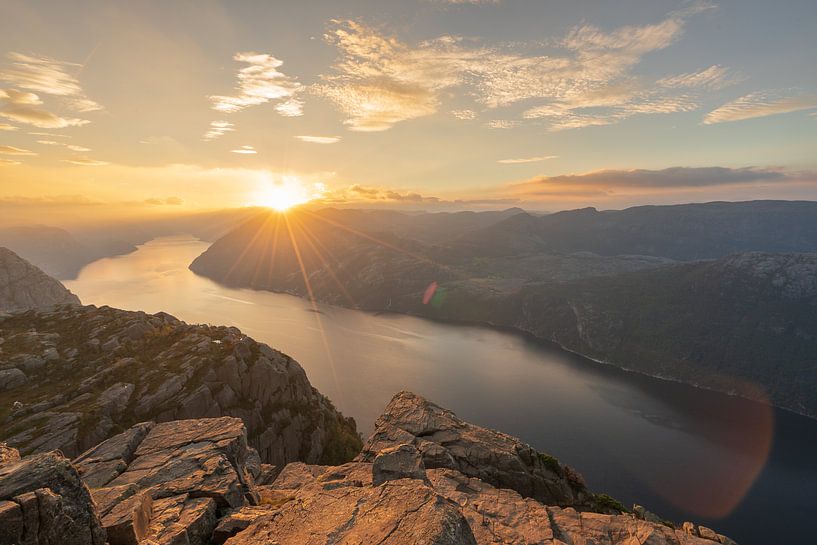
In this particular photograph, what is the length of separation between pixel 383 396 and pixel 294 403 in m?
117

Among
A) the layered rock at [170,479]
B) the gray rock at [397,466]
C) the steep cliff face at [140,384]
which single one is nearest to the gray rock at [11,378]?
the steep cliff face at [140,384]

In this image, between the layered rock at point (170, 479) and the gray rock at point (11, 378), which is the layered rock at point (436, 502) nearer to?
the layered rock at point (170, 479)

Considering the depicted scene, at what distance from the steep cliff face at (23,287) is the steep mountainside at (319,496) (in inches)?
6290

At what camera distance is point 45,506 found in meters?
14.5

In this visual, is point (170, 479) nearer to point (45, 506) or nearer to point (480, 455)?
point (45, 506)

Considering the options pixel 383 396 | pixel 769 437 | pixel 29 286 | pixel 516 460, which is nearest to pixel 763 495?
pixel 769 437

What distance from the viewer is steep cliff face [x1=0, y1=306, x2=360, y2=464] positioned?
51.2m

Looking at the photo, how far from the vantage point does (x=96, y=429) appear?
50312mm

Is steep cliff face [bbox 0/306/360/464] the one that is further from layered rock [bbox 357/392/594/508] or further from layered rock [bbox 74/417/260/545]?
layered rock [bbox 357/392/594/508]

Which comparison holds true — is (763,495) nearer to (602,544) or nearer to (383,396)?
(383,396)

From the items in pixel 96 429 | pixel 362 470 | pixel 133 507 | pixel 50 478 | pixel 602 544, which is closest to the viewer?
pixel 50 478

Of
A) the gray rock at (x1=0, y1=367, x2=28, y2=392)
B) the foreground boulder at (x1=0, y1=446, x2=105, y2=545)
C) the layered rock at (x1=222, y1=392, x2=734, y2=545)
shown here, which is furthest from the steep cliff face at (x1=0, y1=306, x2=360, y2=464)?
the foreground boulder at (x1=0, y1=446, x2=105, y2=545)

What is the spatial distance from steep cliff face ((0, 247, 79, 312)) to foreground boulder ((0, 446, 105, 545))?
171m

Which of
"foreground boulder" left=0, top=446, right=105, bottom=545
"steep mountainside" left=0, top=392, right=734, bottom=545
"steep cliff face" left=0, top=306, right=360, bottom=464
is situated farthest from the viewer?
"steep cliff face" left=0, top=306, right=360, bottom=464
